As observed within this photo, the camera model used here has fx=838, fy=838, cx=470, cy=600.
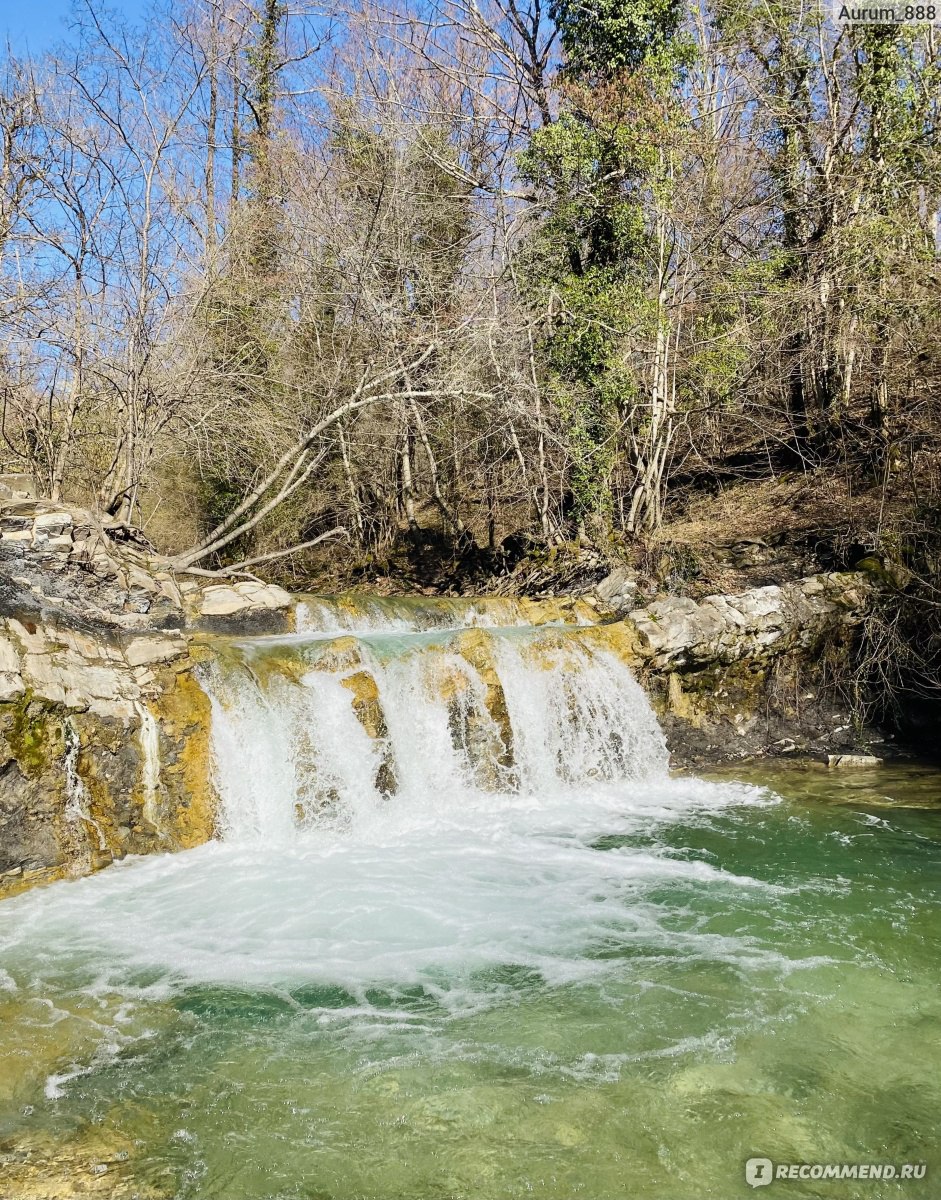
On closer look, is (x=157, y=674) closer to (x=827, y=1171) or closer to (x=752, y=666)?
(x=827, y=1171)

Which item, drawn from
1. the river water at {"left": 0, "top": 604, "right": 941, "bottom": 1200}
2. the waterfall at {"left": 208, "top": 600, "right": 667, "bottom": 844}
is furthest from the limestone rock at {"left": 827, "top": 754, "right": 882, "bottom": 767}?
the waterfall at {"left": 208, "top": 600, "right": 667, "bottom": 844}

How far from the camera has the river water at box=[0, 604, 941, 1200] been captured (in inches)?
121

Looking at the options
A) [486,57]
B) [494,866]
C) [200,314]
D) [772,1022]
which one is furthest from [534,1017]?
[486,57]

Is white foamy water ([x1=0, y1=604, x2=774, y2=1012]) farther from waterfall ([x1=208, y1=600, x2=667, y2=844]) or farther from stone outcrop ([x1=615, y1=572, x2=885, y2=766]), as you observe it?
stone outcrop ([x1=615, y1=572, x2=885, y2=766])

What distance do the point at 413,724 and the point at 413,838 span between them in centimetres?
116

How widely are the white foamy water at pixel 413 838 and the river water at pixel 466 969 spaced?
→ 3 cm

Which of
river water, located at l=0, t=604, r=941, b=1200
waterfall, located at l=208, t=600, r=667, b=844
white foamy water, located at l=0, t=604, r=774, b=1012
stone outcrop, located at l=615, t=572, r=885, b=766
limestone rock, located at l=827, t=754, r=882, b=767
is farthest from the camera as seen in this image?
stone outcrop, located at l=615, t=572, r=885, b=766

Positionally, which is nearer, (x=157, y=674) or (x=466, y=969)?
(x=466, y=969)

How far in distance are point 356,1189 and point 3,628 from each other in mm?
4673

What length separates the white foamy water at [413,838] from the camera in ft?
15.3

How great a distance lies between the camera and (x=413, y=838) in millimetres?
6723

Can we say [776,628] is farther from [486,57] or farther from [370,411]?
[486,57]

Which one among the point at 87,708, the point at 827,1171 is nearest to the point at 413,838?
the point at 87,708

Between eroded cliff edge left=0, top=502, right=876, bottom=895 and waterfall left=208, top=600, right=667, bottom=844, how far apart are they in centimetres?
24
